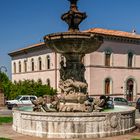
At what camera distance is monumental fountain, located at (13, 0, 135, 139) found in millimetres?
12094

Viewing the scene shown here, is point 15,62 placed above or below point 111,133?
above

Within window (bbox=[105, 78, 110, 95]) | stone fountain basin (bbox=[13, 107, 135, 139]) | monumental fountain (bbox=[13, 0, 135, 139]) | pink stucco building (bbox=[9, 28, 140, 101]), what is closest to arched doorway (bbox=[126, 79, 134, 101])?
pink stucco building (bbox=[9, 28, 140, 101])

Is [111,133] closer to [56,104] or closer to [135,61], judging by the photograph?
[56,104]

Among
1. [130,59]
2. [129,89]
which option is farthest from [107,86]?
[130,59]

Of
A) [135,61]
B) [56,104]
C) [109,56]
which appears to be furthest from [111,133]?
[135,61]

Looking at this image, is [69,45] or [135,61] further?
[135,61]

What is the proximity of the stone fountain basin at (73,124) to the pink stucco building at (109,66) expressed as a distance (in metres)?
26.2

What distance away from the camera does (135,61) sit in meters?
43.6

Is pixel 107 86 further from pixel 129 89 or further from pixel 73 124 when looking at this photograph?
pixel 73 124

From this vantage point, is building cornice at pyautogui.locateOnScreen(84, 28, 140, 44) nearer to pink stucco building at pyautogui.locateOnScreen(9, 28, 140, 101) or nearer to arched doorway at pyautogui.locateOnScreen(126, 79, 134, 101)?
pink stucco building at pyautogui.locateOnScreen(9, 28, 140, 101)

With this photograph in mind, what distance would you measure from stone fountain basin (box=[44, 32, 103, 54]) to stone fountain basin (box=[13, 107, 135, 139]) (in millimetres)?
2958

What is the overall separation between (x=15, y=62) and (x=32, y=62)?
7456 millimetres

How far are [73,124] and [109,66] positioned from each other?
1157 inches

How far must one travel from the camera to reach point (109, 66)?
41.0 m
